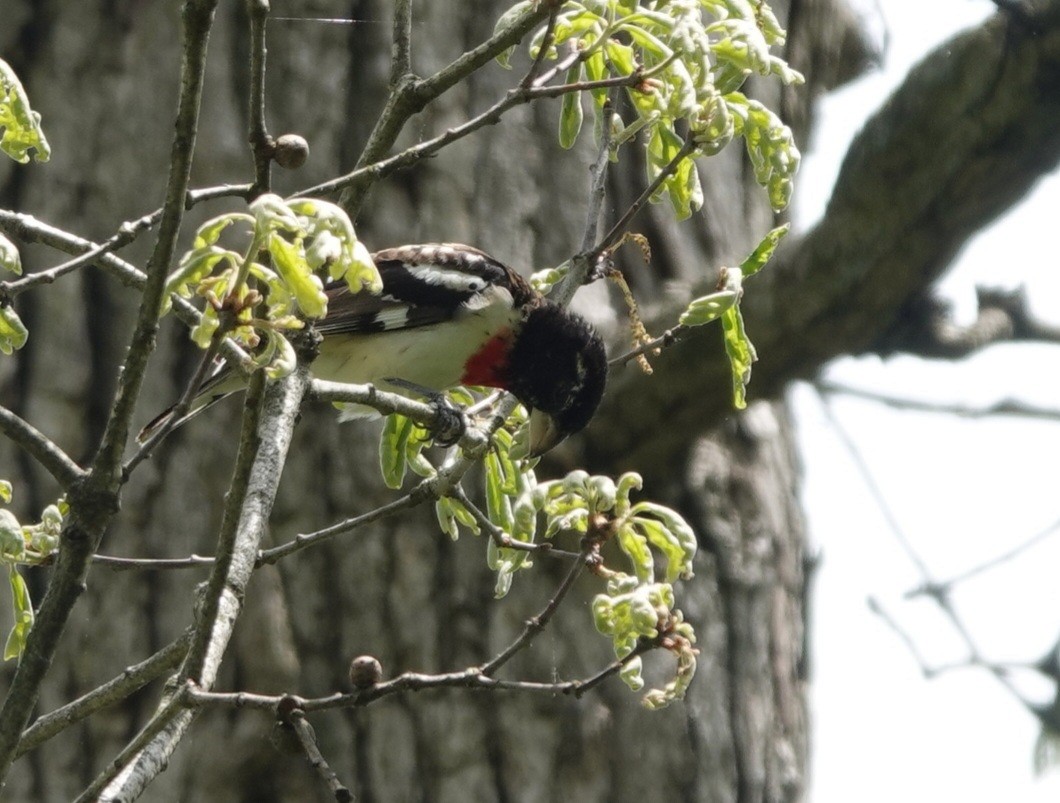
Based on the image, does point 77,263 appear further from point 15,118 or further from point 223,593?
point 223,593

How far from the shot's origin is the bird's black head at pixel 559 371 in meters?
3.41

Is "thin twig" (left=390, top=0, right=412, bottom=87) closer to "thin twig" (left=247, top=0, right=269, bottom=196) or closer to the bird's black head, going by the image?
"thin twig" (left=247, top=0, right=269, bottom=196)

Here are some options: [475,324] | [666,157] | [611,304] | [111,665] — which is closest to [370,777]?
[111,665]

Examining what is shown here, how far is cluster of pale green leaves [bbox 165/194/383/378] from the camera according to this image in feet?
4.31

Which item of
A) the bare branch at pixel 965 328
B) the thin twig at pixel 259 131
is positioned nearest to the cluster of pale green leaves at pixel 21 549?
the thin twig at pixel 259 131

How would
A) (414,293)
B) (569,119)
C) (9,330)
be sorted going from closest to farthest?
(9,330) → (569,119) → (414,293)

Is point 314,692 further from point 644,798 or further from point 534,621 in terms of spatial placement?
point 534,621

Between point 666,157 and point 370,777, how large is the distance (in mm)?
2086

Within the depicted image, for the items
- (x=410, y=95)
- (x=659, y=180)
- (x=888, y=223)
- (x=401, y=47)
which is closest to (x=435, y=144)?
(x=410, y=95)

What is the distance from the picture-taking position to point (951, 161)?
11.0 feet

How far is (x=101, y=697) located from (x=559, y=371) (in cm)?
188

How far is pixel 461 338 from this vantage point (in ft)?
11.3

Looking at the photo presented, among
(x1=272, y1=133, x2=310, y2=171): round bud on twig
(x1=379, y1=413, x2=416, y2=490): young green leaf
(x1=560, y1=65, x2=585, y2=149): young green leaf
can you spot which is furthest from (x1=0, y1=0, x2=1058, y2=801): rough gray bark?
(x1=272, y1=133, x2=310, y2=171): round bud on twig

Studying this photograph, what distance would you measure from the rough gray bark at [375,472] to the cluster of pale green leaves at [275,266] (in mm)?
2350
